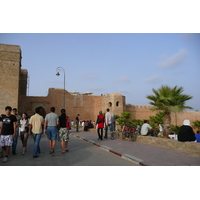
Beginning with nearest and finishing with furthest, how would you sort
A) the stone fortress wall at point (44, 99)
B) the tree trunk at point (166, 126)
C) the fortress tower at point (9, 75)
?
the tree trunk at point (166, 126)
the fortress tower at point (9, 75)
the stone fortress wall at point (44, 99)

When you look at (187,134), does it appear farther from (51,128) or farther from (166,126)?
(51,128)

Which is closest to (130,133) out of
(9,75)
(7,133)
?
(7,133)

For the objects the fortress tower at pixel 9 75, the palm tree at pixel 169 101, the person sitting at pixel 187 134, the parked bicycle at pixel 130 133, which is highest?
the fortress tower at pixel 9 75

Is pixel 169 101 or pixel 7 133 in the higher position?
pixel 169 101

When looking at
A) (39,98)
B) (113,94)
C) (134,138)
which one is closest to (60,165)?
(134,138)

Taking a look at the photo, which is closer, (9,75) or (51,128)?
(51,128)

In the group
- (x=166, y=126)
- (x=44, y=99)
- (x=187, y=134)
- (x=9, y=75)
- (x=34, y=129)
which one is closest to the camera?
(x=34, y=129)

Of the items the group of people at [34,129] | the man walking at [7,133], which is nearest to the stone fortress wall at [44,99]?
the group of people at [34,129]

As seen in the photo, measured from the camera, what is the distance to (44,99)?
34250 mm

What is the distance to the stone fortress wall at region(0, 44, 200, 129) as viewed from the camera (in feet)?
82.1

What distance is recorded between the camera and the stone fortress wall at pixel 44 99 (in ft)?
82.1

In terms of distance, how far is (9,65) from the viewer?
2545cm

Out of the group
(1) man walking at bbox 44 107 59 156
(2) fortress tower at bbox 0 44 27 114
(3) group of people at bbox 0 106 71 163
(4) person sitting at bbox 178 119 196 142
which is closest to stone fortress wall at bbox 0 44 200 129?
(2) fortress tower at bbox 0 44 27 114

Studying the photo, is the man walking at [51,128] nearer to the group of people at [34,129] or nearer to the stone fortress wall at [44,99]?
the group of people at [34,129]
